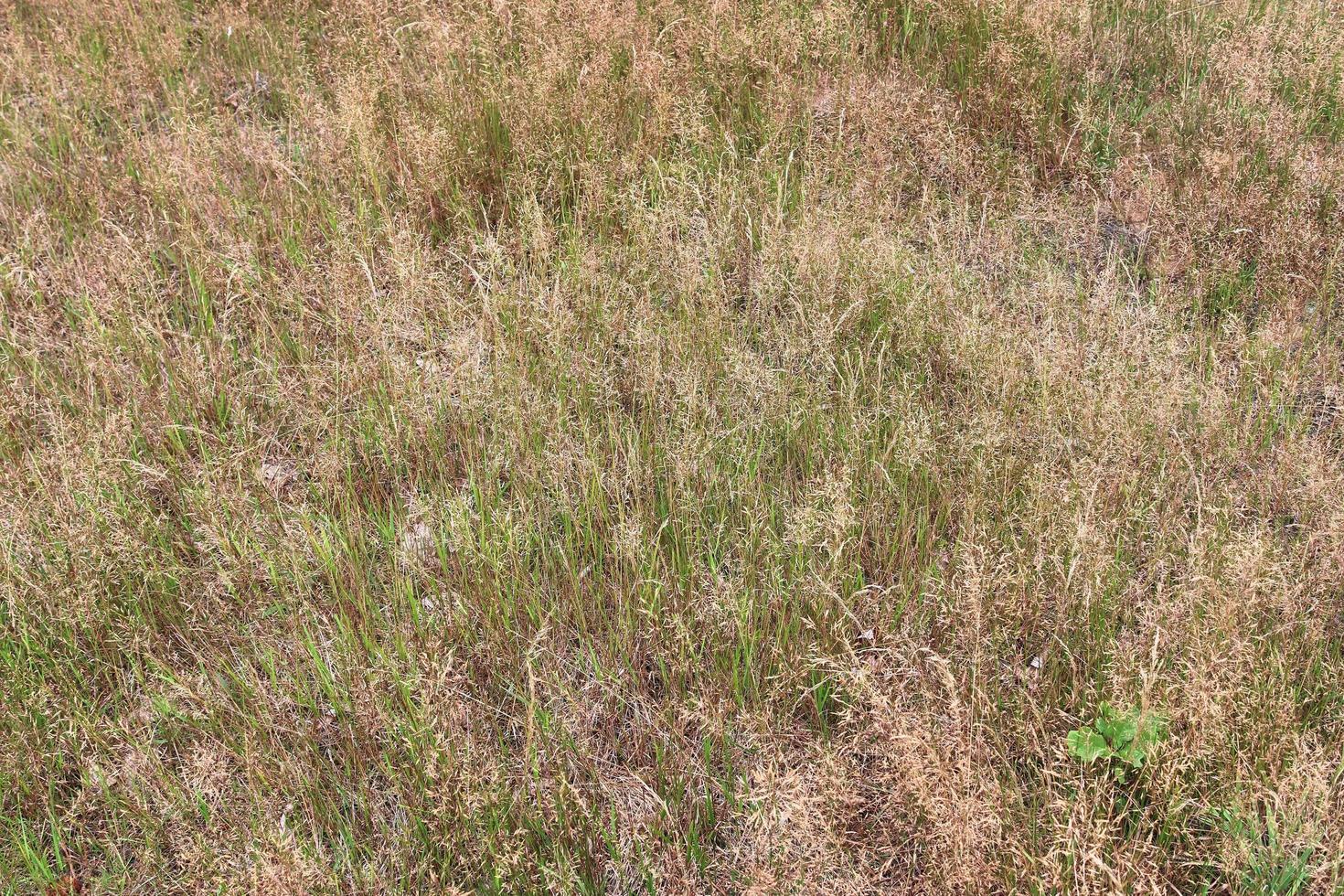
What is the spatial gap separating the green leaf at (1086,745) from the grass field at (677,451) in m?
0.02

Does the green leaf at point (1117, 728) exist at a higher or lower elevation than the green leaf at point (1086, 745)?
higher

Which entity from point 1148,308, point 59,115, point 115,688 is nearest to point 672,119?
point 1148,308

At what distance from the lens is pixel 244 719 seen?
2.18 metres

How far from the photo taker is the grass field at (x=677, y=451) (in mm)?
1941

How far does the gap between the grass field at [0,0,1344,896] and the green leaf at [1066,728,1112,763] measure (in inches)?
0.9

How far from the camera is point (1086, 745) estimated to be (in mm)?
1978

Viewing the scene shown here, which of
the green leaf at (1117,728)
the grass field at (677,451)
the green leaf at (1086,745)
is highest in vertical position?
the grass field at (677,451)

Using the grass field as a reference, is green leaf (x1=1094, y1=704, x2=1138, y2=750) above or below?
below

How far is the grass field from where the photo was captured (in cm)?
194

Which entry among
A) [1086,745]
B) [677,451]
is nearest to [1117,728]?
[1086,745]

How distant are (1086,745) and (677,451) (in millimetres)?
1147

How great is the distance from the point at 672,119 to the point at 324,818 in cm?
268

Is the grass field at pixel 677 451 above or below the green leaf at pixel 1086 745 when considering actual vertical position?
above

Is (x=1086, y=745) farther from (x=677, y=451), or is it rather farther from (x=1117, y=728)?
(x=677, y=451)
